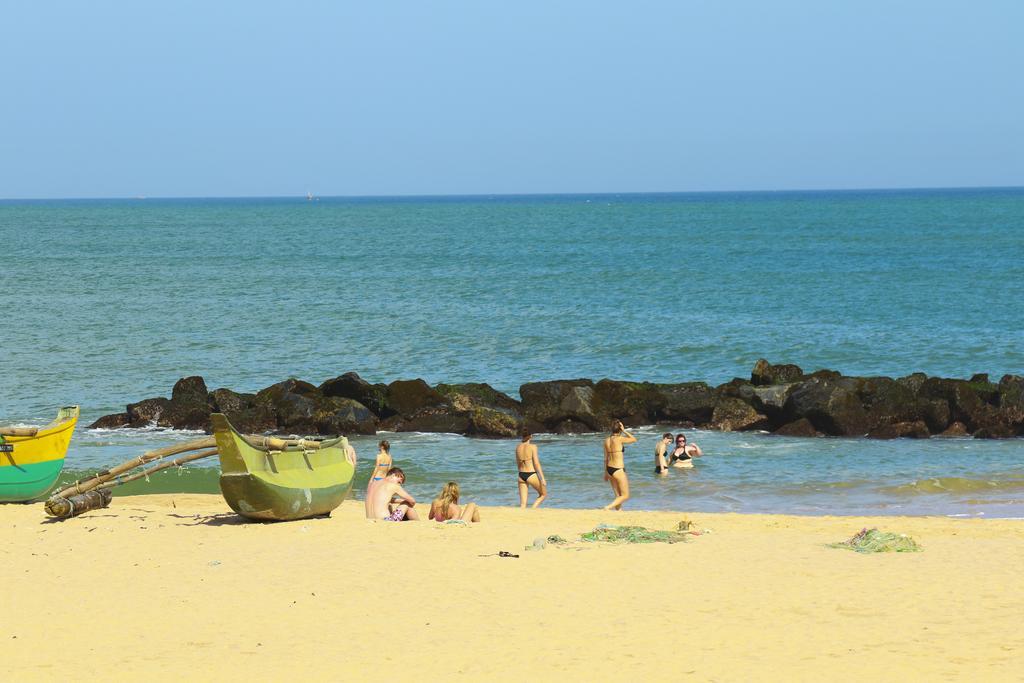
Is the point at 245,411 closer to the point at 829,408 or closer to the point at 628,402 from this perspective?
the point at 628,402

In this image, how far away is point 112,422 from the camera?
3033 centimetres

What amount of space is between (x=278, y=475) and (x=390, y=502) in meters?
1.79

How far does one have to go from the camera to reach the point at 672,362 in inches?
1586

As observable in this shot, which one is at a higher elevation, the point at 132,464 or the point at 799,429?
the point at 132,464

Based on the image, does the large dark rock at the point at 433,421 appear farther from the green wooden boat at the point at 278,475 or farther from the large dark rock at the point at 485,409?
the green wooden boat at the point at 278,475

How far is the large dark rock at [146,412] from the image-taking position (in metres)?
30.4

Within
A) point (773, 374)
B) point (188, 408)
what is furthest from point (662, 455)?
point (188, 408)

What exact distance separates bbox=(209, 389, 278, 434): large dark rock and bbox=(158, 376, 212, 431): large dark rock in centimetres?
29

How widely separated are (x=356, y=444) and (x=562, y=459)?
4875 millimetres

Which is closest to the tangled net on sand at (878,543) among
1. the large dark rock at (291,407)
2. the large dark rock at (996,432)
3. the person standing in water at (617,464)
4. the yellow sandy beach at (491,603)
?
the yellow sandy beach at (491,603)

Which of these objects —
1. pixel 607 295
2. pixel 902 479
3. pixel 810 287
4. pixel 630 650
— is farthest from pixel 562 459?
pixel 810 287

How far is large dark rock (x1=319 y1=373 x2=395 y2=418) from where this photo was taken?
30.3 m

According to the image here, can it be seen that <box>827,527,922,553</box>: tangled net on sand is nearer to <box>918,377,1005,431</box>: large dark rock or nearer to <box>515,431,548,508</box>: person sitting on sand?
<box>515,431,548,508</box>: person sitting on sand

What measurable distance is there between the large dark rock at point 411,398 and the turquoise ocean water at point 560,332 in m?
1.37
